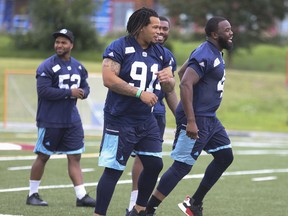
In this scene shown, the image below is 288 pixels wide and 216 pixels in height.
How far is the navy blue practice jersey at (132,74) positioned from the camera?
717 centimetres

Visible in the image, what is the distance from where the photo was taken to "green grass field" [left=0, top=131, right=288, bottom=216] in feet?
29.2

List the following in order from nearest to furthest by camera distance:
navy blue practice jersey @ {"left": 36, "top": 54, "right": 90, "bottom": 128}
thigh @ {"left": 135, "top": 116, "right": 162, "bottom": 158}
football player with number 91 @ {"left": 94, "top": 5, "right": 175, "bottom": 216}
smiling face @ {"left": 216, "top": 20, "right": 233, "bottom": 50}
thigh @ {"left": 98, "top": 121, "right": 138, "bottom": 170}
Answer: football player with number 91 @ {"left": 94, "top": 5, "right": 175, "bottom": 216}, thigh @ {"left": 98, "top": 121, "right": 138, "bottom": 170}, thigh @ {"left": 135, "top": 116, "right": 162, "bottom": 158}, smiling face @ {"left": 216, "top": 20, "right": 233, "bottom": 50}, navy blue practice jersey @ {"left": 36, "top": 54, "right": 90, "bottom": 128}

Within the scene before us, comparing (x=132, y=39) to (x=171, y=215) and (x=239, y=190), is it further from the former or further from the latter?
(x=239, y=190)

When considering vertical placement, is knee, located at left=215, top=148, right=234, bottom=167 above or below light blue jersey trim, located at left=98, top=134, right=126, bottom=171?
A: below

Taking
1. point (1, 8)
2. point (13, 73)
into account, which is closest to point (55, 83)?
point (13, 73)

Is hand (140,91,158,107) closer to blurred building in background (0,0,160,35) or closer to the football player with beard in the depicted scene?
the football player with beard

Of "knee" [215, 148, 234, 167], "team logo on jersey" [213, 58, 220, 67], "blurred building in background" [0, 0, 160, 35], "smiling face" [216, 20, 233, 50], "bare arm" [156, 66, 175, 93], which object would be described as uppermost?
"smiling face" [216, 20, 233, 50]

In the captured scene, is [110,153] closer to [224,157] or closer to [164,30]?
[224,157]

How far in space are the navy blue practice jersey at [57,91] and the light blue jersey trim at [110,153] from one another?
6.78 ft

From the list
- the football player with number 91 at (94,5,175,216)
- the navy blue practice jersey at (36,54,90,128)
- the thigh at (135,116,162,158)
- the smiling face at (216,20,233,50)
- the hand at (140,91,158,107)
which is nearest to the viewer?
the hand at (140,91,158,107)

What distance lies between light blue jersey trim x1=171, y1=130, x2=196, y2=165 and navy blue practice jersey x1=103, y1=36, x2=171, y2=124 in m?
0.72

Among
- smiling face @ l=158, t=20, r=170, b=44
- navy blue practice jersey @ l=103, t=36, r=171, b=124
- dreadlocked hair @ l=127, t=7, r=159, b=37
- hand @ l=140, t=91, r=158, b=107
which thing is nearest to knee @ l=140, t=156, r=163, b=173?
navy blue practice jersey @ l=103, t=36, r=171, b=124

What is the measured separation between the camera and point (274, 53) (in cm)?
5038

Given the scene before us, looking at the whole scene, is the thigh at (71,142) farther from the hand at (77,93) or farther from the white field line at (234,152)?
the white field line at (234,152)
